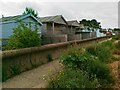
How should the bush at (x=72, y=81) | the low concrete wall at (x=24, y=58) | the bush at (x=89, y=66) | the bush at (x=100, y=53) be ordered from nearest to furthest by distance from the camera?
1. the bush at (x=72, y=81)
2. the bush at (x=89, y=66)
3. the low concrete wall at (x=24, y=58)
4. the bush at (x=100, y=53)

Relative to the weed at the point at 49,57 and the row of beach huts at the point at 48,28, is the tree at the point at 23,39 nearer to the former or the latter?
the weed at the point at 49,57

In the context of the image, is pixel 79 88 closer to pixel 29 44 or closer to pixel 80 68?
pixel 80 68

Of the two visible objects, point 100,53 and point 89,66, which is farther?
point 100,53

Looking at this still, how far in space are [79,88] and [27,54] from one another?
293 centimetres

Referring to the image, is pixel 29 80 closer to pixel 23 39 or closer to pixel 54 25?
pixel 23 39

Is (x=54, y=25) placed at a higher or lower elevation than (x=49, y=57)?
higher

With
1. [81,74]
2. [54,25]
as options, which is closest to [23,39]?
[81,74]

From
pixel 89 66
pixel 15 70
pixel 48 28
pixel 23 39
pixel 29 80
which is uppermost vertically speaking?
pixel 48 28

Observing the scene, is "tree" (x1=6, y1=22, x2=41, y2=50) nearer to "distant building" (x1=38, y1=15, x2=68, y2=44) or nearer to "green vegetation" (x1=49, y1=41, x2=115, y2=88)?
"green vegetation" (x1=49, y1=41, x2=115, y2=88)

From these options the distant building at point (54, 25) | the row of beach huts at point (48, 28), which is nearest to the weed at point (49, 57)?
the row of beach huts at point (48, 28)

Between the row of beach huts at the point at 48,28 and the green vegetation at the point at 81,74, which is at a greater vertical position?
the row of beach huts at the point at 48,28

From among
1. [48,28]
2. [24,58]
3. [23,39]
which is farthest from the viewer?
[48,28]

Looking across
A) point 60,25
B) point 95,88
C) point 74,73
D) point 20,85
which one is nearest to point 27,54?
point 20,85

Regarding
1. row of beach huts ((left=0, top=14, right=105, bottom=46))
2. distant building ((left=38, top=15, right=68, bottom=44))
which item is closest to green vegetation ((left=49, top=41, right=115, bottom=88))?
row of beach huts ((left=0, top=14, right=105, bottom=46))
